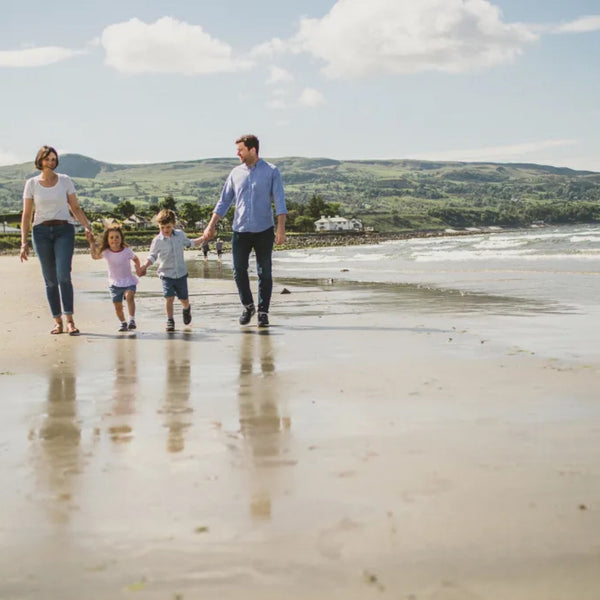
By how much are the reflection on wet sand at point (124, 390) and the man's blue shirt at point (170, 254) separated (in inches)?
81.9

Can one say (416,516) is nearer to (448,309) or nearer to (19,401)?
(19,401)

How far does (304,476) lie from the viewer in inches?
146

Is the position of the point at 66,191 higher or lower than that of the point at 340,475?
higher

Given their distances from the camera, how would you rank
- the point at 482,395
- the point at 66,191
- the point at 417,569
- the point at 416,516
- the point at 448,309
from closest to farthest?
the point at 417,569, the point at 416,516, the point at 482,395, the point at 66,191, the point at 448,309

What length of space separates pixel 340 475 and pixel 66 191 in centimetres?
723

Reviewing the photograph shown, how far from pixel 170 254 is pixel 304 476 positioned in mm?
7440

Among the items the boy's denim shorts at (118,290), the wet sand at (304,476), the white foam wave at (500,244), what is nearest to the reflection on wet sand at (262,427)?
the wet sand at (304,476)

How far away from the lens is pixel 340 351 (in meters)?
7.85

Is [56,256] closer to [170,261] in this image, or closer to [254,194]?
[170,261]

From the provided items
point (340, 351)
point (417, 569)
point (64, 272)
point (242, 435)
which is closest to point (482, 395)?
point (242, 435)

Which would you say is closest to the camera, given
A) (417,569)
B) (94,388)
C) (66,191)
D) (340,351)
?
(417,569)

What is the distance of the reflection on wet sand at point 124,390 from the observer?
4.66 m

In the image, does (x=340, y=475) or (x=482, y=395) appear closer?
(x=340, y=475)

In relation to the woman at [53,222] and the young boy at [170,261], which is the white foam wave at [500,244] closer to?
the young boy at [170,261]
